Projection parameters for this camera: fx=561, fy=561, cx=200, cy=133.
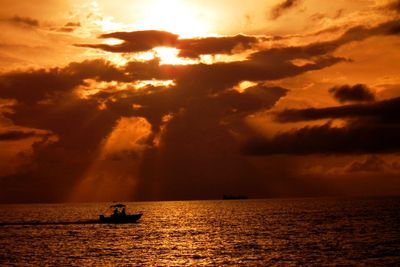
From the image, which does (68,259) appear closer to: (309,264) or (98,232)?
(309,264)

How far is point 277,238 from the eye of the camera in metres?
127

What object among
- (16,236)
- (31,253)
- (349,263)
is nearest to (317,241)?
(349,263)

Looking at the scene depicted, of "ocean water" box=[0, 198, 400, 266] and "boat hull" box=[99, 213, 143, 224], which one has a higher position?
"boat hull" box=[99, 213, 143, 224]

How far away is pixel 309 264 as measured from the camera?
83.9 meters

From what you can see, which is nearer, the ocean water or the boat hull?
the ocean water

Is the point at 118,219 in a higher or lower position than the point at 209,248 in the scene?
higher

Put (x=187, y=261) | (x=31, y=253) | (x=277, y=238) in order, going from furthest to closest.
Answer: (x=277, y=238) < (x=31, y=253) < (x=187, y=261)

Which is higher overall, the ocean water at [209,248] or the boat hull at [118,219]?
the boat hull at [118,219]

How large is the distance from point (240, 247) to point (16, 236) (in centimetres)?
6694

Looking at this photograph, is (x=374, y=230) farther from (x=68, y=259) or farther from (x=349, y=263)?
(x=68, y=259)

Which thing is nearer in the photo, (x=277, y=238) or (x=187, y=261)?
(x=187, y=261)

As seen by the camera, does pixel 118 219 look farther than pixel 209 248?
Yes

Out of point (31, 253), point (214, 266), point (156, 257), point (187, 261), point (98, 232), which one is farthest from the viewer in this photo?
point (98, 232)

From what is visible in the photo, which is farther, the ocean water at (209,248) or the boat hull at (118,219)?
the boat hull at (118,219)
